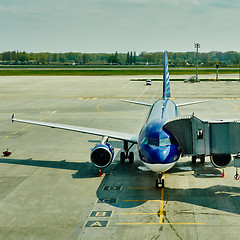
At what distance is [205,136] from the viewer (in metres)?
21.2

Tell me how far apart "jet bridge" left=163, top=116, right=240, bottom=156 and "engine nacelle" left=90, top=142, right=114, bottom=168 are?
5.08 m

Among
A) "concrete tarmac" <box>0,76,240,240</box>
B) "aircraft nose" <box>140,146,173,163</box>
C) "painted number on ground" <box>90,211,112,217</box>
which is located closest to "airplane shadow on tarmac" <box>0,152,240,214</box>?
"concrete tarmac" <box>0,76,240,240</box>

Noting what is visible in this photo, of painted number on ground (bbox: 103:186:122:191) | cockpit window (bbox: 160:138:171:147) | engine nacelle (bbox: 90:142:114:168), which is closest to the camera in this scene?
cockpit window (bbox: 160:138:171:147)

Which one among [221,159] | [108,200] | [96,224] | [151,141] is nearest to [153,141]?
[151,141]

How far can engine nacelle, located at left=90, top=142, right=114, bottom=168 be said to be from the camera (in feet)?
78.7

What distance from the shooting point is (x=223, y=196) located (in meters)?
20.4

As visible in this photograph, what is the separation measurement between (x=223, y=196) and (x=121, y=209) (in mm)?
6352

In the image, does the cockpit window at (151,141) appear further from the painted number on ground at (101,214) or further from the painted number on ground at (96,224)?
the painted number on ground at (96,224)

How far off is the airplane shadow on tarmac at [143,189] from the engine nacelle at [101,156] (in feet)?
3.68

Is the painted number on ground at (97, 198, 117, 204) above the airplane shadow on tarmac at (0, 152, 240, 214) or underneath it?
underneath

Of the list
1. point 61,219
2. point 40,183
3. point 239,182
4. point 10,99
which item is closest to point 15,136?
point 40,183

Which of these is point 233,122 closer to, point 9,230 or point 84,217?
point 84,217

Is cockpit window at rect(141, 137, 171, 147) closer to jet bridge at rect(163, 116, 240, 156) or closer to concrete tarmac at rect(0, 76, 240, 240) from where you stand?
jet bridge at rect(163, 116, 240, 156)

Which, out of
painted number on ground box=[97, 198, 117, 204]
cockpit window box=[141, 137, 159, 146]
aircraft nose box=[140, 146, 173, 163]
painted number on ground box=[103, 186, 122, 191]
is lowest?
painted number on ground box=[97, 198, 117, 204]
